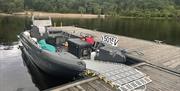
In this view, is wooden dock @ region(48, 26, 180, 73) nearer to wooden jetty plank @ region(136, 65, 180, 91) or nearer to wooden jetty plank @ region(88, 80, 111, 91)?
wooden jetty plank @ region(136, 65, 180, 91)

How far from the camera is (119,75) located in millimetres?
7152

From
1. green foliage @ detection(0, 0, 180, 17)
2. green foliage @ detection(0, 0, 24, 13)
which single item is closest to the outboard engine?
green foliage @ detection(0, 0, 24, 13)

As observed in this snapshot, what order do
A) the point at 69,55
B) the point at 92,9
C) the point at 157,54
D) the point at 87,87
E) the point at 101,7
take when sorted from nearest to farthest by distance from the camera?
the point at 87,87, the point at 69,55, the point at 157,54, the point at 92,9, the point at 101,7

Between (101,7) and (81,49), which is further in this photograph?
(101,7)

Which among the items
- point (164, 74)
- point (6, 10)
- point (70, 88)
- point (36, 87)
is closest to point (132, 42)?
point (164, 74)

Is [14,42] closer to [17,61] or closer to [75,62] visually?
[17,61]

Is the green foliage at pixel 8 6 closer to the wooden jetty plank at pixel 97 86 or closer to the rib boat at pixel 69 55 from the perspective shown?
the rib boat at pixel 69 55

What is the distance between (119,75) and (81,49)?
3080 mm

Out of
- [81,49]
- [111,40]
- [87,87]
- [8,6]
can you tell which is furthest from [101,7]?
[87,87]

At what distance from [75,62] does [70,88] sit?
144 centimetres

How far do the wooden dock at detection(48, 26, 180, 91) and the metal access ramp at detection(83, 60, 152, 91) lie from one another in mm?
184

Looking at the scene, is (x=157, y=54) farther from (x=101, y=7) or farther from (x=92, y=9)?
(x=101, y=7)

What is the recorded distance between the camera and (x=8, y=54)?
13078mm

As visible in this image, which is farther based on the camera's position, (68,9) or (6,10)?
(68,9)
